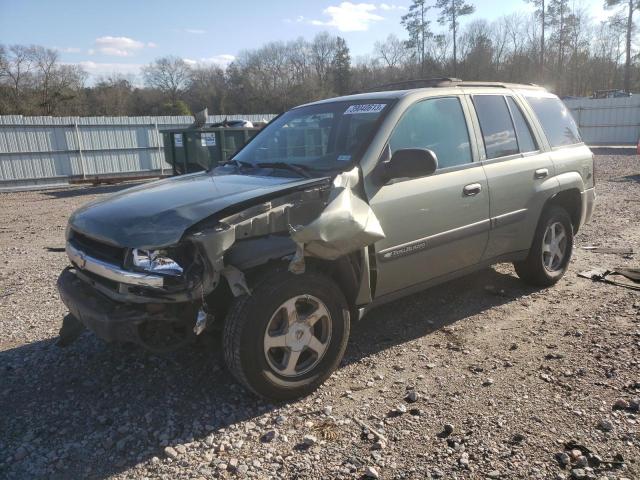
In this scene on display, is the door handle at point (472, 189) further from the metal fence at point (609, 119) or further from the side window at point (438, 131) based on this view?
the metal fence at point (609, 119)

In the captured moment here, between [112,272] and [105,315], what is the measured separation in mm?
244

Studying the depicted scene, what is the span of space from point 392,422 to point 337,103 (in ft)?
8.21

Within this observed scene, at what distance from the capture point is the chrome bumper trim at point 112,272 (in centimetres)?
274

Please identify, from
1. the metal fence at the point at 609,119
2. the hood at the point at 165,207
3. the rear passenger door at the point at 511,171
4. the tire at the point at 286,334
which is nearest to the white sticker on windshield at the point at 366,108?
the hood at the point at 165,207

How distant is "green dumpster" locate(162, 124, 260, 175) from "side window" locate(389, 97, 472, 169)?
1126 centimetres

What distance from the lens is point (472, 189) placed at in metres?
3.95

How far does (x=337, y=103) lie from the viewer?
13.6 ft

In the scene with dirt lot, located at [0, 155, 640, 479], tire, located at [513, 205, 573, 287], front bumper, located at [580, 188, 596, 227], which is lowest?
dirt lot, located at [0, 155, 640, 479]

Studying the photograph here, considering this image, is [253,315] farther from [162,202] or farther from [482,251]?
[482,251]

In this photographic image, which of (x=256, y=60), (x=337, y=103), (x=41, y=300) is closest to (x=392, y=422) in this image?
(x=337, y=103)

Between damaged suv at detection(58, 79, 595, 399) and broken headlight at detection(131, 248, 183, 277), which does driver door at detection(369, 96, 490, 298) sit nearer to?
damaged suv at detection(58, 79, 595, 399)

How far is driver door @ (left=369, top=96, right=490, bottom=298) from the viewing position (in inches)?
136

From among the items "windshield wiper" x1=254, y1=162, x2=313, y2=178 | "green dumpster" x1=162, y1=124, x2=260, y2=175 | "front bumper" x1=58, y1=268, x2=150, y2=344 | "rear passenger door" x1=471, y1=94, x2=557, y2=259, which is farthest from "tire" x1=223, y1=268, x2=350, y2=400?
"green dumpster" x1=162, y1=124, x2=260, y2=175

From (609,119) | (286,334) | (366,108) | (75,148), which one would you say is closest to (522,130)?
(366,108)
